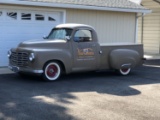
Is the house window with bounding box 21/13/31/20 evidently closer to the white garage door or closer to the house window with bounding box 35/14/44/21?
the white garage door

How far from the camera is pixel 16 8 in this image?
1330 cm

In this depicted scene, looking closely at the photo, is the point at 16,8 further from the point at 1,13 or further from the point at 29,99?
the point at 29,99

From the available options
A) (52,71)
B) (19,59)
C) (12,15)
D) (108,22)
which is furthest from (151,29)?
(19,59)

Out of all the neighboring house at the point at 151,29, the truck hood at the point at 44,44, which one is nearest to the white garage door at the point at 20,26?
the truck hood at the point at 44,44

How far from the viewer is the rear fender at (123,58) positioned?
11.6 m

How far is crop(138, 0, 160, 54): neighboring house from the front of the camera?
20531 mm

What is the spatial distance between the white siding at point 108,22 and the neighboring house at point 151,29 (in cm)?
426

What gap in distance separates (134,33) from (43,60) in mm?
7608

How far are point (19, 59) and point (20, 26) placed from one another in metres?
3.28

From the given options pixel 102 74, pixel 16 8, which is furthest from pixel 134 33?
pixel 16 8

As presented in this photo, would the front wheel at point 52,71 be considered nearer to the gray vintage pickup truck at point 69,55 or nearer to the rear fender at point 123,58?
the gray vintage pickup truck at point 69,55

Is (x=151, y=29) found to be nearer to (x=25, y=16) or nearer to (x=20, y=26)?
(x=25, y=16)

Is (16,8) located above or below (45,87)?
above

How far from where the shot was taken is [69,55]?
10.8m
